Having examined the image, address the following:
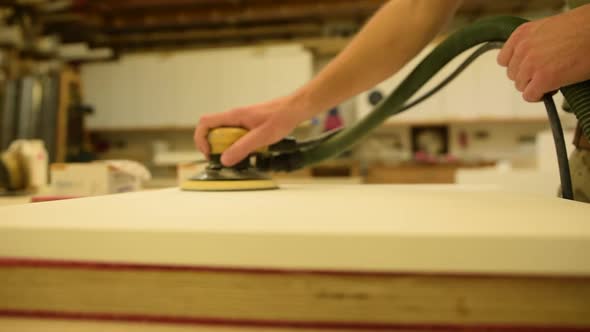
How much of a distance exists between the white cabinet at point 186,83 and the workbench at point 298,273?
362cm

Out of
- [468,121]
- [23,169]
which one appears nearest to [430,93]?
[23,169]

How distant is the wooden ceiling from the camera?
12.6 ft

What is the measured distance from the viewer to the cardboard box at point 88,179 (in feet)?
3.80

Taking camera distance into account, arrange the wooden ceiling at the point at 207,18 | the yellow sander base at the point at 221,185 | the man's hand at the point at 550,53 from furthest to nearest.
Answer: the wooden ceiling at the point at 207,18, the yellow sander base at the point at 221,185, the man's hand at the point at 550,53

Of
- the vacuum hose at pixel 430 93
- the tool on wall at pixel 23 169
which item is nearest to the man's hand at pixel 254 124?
the vacuum hose at pixel 430 93

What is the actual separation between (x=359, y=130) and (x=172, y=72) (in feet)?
11.5

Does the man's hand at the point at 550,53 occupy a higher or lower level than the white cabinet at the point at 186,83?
lower

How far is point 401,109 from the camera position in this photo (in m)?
0.84

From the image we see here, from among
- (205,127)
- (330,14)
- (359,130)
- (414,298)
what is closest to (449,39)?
(359,130)

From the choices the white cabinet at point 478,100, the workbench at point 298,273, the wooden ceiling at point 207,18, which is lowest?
the workbench at point 298,273

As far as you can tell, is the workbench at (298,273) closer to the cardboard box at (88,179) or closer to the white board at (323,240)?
the white board at (323,240)

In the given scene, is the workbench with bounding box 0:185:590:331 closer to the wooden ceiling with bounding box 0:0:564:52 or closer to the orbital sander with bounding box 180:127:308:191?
the orbital sander with bounding box 180:127:308:191

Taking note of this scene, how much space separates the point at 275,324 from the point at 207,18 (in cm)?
415

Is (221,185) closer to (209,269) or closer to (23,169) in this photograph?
(209,269)
